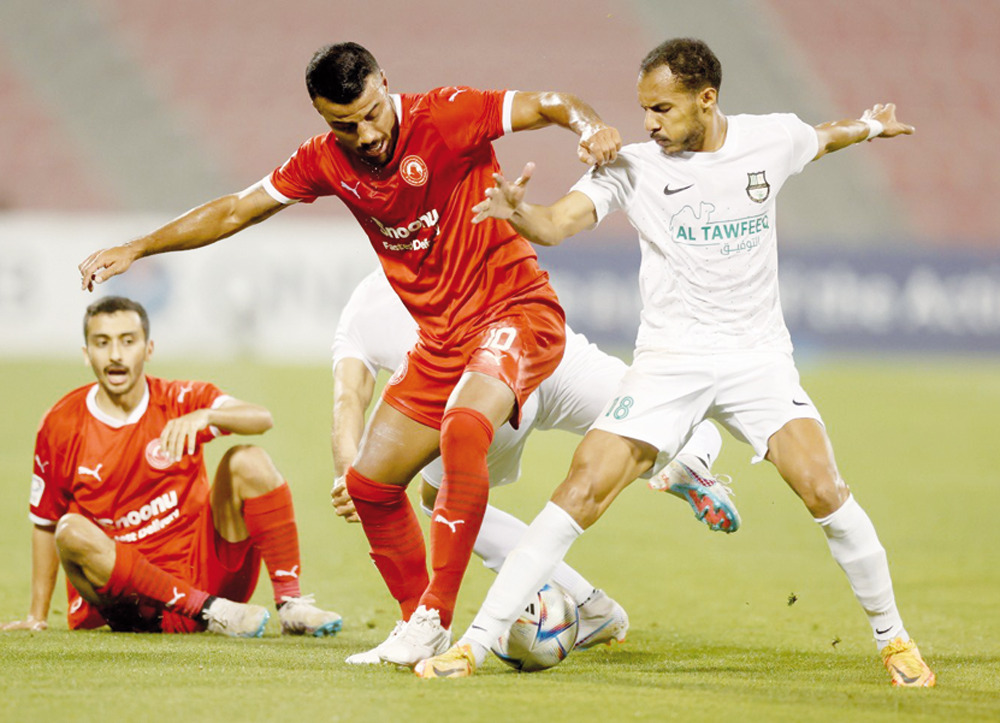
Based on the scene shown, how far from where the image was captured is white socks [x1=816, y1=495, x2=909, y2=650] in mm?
4480

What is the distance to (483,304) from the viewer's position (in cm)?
493

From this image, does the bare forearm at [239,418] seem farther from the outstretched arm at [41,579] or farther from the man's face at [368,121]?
the man's face at [368,121]

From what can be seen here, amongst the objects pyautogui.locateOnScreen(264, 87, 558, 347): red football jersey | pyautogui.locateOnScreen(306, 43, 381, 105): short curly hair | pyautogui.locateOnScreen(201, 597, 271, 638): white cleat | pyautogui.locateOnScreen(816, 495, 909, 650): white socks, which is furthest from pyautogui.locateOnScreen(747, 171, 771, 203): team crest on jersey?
pyautogui.locateOnScreen(201, 597, 271, 638): white cleat

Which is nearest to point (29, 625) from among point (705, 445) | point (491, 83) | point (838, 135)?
point (705, 445)

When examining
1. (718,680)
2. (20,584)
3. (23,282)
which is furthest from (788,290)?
(718,680)

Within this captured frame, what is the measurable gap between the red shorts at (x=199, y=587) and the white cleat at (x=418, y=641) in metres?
1.34

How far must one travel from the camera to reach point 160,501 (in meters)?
5.58

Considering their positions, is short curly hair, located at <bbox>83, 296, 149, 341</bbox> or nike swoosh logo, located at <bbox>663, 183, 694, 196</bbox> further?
short curly hair, located at <bbox>83, 296, 149, 341</bbox>

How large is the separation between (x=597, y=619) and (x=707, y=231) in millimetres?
1550

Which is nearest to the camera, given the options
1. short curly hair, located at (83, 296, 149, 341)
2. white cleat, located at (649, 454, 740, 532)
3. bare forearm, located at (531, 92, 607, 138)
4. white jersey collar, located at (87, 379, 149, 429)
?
bare forearm, located at (531, 92, 607, 138)

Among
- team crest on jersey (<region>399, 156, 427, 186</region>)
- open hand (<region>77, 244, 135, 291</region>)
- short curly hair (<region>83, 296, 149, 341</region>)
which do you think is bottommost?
short curly hair (<region>83, 296, 149, 341</region>)

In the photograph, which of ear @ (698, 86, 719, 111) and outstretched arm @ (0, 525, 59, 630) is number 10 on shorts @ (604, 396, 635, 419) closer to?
ear @ (698, 86, 719, 111)

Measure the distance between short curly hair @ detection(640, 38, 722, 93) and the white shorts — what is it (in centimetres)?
93

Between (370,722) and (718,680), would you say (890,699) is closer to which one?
(718,680)
